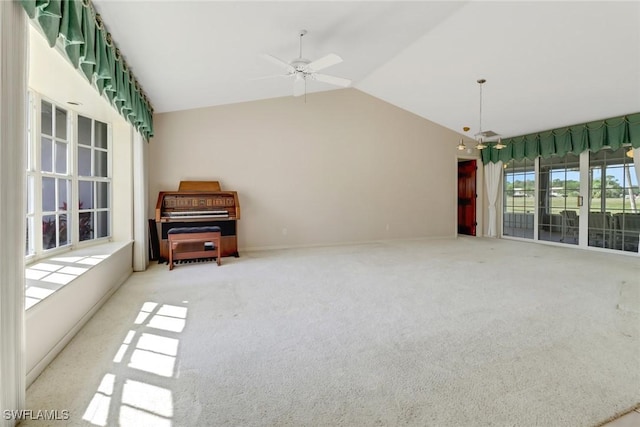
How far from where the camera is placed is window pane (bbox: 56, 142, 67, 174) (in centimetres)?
321

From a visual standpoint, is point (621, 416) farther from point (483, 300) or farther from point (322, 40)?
point (322, 40)

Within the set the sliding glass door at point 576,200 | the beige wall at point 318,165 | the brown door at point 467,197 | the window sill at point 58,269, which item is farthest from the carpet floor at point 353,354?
the brown door at point 467,197

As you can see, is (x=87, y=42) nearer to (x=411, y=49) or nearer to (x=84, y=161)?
(x=84, y=161)

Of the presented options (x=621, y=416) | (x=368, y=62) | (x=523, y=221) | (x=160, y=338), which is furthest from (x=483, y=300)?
(x=523, y=221)

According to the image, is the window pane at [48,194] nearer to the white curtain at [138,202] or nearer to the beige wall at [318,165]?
the white curtain at [138,202]

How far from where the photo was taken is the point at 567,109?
211 inches

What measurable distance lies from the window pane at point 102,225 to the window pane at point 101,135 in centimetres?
88

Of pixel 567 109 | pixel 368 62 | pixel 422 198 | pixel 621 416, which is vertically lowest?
pixel 621 416

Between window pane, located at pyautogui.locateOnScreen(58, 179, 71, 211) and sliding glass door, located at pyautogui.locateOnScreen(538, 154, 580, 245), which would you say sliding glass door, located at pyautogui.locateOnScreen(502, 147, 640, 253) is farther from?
window pane, located at pyautogui.locateOnScreen(58, 179, 71, 211)

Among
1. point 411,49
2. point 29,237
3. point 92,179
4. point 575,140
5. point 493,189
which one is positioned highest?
point 411,49

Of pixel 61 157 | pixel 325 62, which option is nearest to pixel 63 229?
pixel 61 157

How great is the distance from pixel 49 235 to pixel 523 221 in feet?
Answer: 28.1

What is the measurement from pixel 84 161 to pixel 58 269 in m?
1.68

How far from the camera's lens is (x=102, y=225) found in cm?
397
